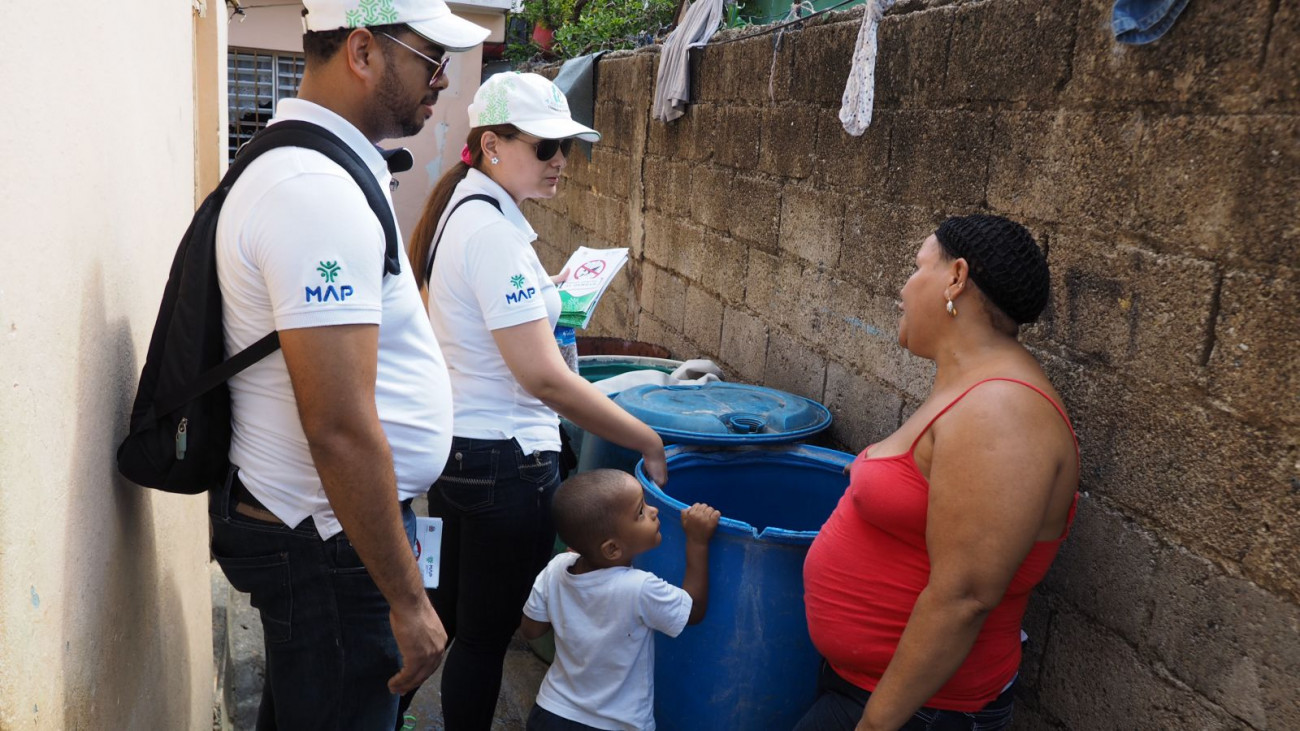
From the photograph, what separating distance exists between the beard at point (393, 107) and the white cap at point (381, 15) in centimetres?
9

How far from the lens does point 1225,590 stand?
1.84 meters

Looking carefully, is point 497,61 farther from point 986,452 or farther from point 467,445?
point 986,452

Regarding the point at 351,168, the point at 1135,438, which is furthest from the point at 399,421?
the point at 1135,438

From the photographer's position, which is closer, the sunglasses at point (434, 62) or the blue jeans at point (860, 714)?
the sunglasses at point (434, 62)

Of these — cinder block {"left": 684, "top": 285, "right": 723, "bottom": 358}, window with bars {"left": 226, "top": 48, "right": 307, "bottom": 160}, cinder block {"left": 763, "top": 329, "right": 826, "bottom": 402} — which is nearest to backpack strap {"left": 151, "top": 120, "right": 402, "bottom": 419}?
cinder block {"left": 763, "top": 329, "right": 826, "bottom": 402}

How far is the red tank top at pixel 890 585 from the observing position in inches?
72.8

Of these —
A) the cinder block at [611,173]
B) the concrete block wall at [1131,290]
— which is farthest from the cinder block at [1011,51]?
the cinder block at [611,173]

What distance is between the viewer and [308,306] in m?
1.53

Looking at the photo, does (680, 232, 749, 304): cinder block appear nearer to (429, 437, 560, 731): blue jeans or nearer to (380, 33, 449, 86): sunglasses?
(429, 437, 560, 731): blue jeans

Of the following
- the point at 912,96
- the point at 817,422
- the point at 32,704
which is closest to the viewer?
the point at 32,704

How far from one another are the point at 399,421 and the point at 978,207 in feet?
5.31

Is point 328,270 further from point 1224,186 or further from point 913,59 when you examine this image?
point 913,59

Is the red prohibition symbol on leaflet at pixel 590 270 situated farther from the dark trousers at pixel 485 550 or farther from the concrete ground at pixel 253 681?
the concrete ground at pixel 253 681

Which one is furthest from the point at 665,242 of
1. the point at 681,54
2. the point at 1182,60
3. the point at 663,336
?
the point at 1182,60
